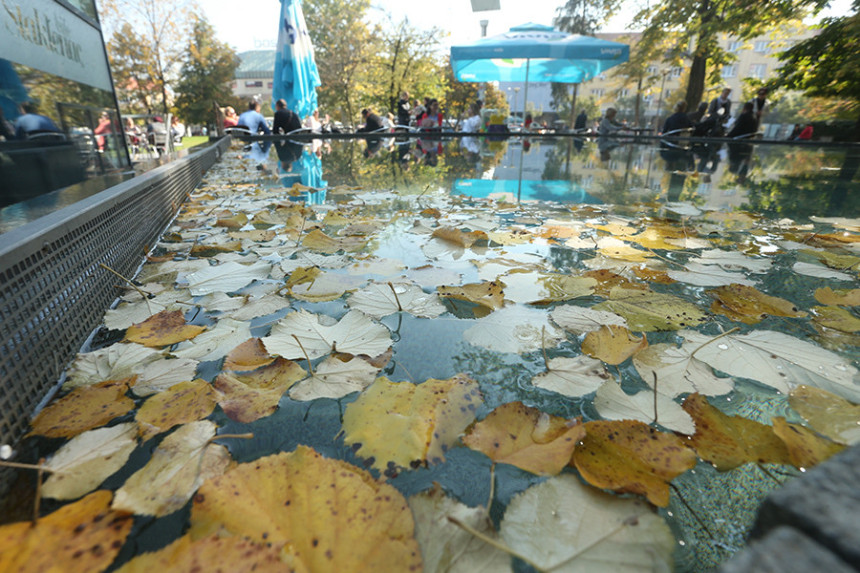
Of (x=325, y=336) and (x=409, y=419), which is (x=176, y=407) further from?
(x=409, y=419)

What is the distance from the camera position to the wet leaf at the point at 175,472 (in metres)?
0.63

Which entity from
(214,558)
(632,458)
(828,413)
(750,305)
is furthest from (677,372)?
(214,558)

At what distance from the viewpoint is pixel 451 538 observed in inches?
22.2

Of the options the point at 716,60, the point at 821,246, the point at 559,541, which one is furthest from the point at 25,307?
the point at 716,60

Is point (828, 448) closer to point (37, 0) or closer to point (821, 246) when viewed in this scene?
point (821, 246)

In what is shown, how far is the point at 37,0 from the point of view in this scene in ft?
7.68

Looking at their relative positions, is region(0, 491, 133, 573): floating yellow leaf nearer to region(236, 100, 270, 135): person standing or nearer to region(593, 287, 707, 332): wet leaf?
region(593, 287, 707, 332): wet leaf

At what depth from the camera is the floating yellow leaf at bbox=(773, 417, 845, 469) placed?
68cm

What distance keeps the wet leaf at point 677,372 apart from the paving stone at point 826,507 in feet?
1.72

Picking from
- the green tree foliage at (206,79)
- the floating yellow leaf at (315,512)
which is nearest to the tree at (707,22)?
the floating yellow leaf at (315,512)

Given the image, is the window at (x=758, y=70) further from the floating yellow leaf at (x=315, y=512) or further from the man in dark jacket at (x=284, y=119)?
the floating yellow leaf at (x=315, y=512)

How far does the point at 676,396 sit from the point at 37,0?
11.8 feet

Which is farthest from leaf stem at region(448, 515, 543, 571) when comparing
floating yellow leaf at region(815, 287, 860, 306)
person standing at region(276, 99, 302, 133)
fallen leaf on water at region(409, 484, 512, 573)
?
person standing at region(276, 99, 302, 133)

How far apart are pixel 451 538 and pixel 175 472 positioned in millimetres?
463
